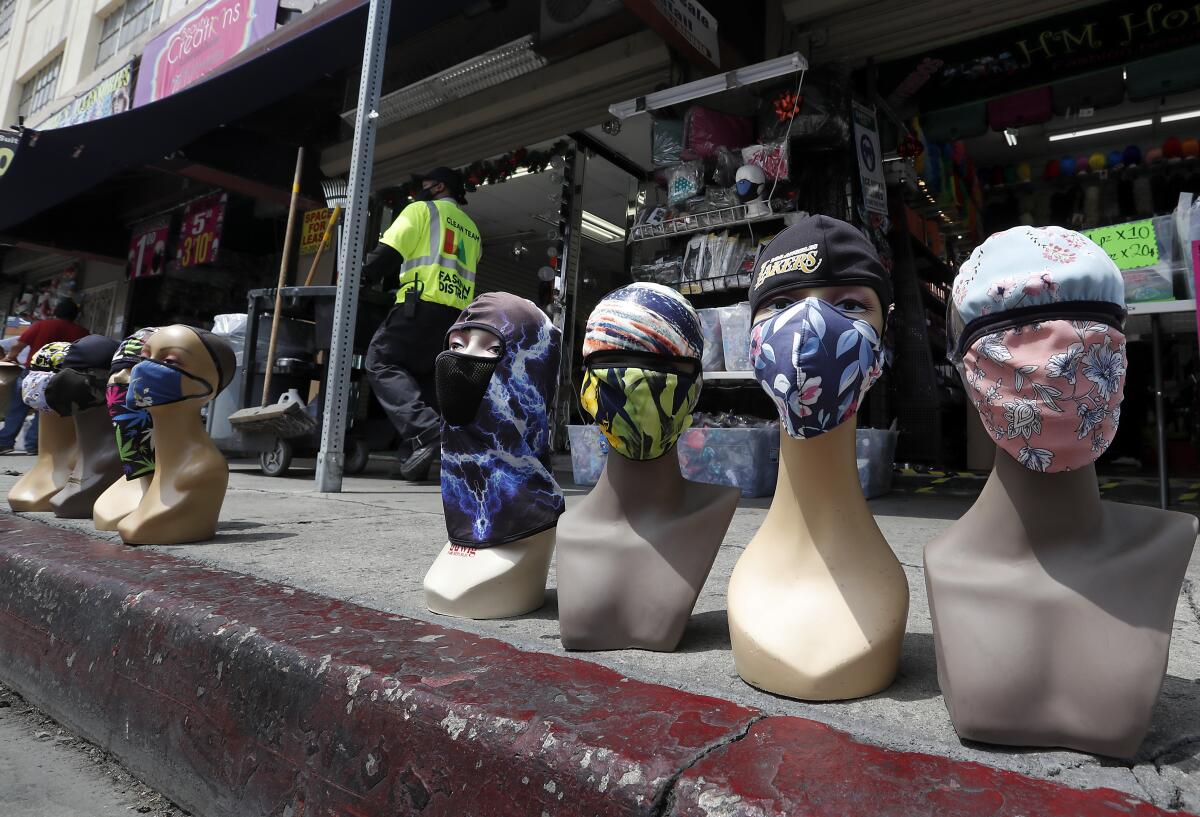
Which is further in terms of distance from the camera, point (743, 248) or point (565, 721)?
point (743, 248)

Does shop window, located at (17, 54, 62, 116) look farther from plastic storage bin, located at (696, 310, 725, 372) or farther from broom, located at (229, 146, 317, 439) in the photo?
plastic storage bin, located at (696, 310, 725, 372)

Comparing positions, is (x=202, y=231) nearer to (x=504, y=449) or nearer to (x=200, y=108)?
(x=200, y=108)

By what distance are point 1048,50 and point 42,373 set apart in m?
5.82

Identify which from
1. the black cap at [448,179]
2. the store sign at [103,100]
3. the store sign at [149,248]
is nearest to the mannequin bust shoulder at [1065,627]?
the black cap at [448,179]

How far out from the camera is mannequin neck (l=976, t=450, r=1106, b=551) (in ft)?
2.76

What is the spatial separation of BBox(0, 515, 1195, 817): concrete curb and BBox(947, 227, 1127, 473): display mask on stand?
376mm

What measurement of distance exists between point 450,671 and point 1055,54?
557 centimetres

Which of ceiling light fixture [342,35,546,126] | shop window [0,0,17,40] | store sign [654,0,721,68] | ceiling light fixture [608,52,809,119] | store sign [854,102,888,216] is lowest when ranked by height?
store sign [854,102,888,216]

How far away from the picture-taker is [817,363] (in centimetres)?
97

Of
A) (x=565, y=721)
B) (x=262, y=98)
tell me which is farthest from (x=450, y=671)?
(x=262, y=98)

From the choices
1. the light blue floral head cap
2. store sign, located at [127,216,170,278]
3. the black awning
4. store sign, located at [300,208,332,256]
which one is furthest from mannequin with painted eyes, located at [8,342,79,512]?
store sign, located at [127,216,170,278]

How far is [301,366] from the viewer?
532 cm

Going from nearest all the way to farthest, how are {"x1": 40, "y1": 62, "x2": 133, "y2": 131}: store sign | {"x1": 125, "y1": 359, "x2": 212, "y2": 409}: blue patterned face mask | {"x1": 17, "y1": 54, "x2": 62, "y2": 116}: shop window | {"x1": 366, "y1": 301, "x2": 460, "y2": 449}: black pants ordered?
{"x1": 125, "y1": 359, "x2": 212, "y2": 409}: blue patterned face mask < {"x1": 366, "y1": 301, "x2": 460, "y2": 449}: black pants < {"x1": 40, "y1": 62, "x2": 133, "y2": 131}: store sign < {"x1": 17, "y1": 54, "x2": 62, "y2": 116}: shop window

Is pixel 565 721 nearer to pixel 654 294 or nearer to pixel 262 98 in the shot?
pixel 654 294
